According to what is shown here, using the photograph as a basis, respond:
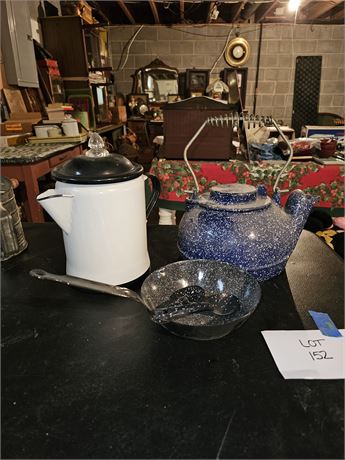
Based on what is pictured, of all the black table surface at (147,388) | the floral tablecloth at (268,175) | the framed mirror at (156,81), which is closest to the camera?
the black table surface at (147,388)

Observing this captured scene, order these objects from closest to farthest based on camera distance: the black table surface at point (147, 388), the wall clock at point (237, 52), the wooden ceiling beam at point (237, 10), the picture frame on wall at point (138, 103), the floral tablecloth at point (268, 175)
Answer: the black table surface at point (147, 388), the floral tablecloth at point (268, 175), the wooden ceiling beam at point (237, 10), the wall clock at point (237, 52), the picture frame on wall at point (138, 103)

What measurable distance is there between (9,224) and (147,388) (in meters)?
0.45

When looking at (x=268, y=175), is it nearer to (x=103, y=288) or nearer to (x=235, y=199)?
(x=235, y=199)

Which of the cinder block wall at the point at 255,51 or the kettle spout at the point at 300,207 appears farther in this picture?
the cinder block wall at the point at 255,51

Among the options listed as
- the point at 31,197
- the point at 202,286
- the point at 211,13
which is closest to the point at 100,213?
the point at 202,286

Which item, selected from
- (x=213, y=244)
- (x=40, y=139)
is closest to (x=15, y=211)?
(x=213, y=244)

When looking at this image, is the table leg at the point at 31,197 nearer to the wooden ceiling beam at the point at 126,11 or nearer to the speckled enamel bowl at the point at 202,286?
the speckled enamel bowl at the point at 202,286

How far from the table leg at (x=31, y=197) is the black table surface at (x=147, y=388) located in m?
1.31

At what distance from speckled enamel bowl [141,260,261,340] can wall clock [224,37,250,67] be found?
4382 millimetres

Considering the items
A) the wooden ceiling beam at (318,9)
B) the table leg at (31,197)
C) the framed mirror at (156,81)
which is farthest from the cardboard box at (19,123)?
the wooden ceiling beam at (318,9)

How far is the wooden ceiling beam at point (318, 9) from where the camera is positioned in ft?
11.7

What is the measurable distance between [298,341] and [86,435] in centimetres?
27

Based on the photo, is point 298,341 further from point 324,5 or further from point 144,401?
point 324,5

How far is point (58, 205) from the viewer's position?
18.4 inches
